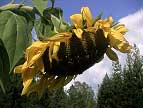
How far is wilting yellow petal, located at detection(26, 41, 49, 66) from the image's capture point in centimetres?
86

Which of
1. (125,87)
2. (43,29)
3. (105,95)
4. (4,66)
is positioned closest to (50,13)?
(43,29)

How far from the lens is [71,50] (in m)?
0.87

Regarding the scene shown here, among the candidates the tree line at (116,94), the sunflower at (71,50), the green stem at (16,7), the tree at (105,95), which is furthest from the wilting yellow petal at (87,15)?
the tree at (105,95)

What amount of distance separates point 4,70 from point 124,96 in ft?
80.8

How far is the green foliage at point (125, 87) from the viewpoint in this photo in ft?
81.1

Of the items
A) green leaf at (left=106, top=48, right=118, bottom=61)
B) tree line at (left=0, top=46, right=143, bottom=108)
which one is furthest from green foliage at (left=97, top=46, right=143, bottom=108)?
green leaf at (left=106, top=48, right=118, bottom=61)

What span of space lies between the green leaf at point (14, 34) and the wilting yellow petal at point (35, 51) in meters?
0.02

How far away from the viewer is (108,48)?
92cm

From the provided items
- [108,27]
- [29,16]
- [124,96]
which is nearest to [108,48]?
[108,27]

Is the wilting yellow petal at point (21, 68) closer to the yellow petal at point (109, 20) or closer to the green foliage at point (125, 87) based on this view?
the yellow petal at point (109, 20)

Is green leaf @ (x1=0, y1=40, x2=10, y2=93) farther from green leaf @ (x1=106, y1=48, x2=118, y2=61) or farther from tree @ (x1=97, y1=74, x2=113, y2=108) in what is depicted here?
tree @ (x1=97, y1=74, x2=113, y2=108)

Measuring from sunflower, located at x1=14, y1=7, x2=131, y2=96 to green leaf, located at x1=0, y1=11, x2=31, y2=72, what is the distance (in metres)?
0.02

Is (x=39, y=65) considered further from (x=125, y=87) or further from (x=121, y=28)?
(x=125, y=87)

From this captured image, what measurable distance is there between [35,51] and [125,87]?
81.0 ft
